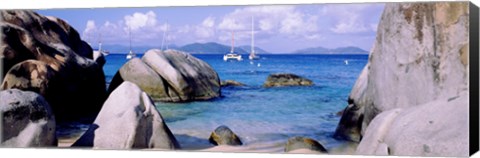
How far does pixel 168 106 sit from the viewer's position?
8.98m

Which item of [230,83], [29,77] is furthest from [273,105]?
[29,77]

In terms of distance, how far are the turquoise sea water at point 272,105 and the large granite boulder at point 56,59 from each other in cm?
103

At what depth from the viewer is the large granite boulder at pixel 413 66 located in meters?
7.45

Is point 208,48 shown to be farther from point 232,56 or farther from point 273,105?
point 273,105

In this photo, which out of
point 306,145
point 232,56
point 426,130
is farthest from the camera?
point 232,56

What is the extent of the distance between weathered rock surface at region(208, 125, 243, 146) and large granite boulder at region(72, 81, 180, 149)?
442 millimetres

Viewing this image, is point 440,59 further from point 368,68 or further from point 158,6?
point 158,6

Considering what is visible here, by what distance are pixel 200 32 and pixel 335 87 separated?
1.59 meters

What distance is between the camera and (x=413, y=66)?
25.6 ft

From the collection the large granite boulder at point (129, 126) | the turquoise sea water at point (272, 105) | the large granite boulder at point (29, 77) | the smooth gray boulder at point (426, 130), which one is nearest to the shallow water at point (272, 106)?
the turquoise sea water at point (272, 105)

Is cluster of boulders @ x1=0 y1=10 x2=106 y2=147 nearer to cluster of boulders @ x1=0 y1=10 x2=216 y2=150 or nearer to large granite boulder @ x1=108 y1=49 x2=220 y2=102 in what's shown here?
cluster of boulders @ x1=0 y1=10 x2=216 y2=150

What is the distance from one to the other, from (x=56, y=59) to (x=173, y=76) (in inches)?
54.1

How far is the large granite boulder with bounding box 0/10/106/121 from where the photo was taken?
9078mm

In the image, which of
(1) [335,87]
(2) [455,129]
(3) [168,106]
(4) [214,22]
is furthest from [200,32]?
(2) [455,129]
